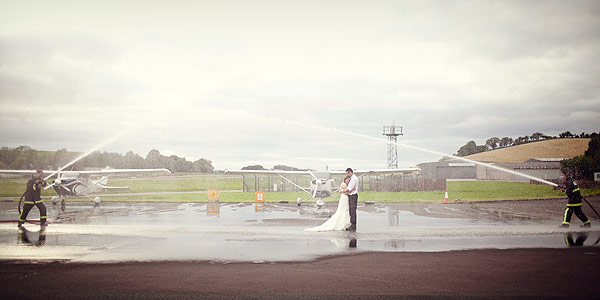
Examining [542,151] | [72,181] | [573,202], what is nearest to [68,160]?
[72,181]

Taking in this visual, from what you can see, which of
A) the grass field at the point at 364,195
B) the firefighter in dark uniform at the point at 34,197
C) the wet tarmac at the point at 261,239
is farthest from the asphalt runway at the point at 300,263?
the grass field at the point at 364,195

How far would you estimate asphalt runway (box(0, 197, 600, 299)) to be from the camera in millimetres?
7086

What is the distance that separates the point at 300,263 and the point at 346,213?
6.16 meters

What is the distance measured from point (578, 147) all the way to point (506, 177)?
14.0 m

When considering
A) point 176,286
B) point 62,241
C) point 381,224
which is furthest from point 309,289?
point 381,224

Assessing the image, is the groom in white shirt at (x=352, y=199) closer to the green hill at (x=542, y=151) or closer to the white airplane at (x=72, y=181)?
the white airplane at (x=72, y=181)

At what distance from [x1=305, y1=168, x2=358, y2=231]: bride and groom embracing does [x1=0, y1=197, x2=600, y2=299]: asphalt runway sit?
807 millimetres

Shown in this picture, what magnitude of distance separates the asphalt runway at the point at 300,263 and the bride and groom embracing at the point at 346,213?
0.81 m

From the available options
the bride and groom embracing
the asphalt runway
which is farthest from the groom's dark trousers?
the asphalt runway

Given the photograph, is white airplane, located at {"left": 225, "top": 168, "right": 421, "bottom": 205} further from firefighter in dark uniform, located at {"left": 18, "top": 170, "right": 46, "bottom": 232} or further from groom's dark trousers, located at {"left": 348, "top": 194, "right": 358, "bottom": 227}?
firefighter in dark uniform, located at {"left": 18, "top": 170, "right": 46, "bottom": 232}

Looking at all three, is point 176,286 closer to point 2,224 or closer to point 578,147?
point 2,224

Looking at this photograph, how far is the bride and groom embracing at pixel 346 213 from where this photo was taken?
49.3ft

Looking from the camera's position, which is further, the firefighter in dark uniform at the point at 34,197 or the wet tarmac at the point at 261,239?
the firefighter in dark uniform at the point at 34,197

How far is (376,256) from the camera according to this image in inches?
397
